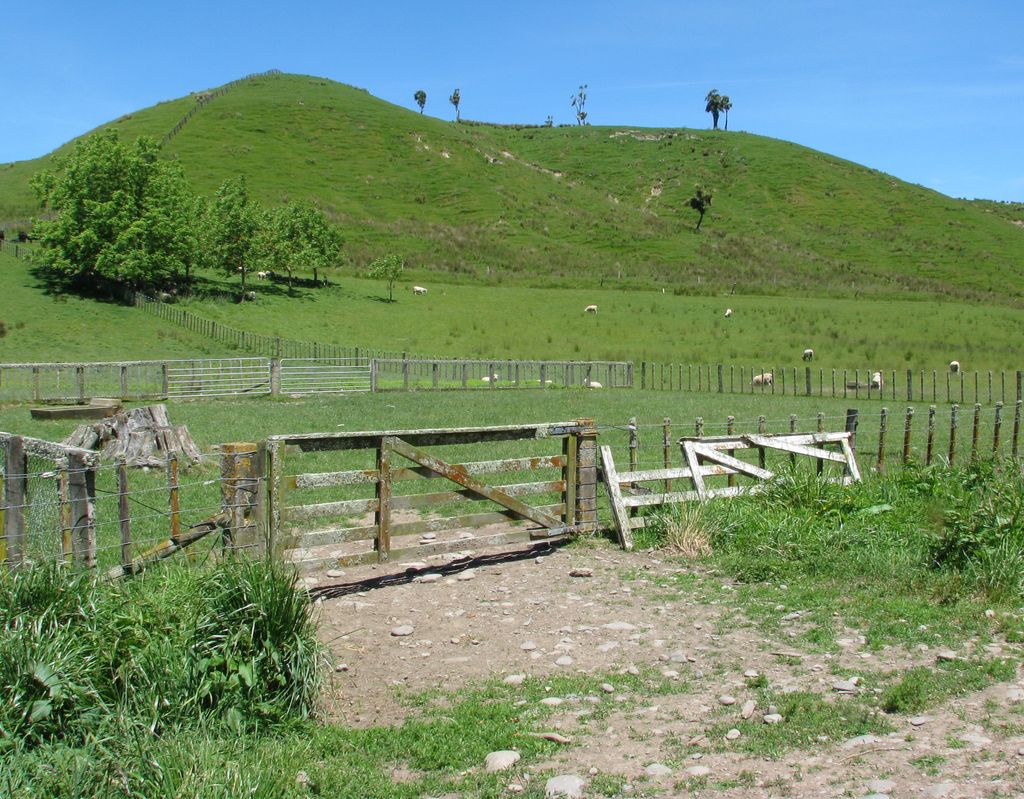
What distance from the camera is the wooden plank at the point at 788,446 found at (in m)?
11.7

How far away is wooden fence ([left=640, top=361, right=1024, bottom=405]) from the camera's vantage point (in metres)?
32.3

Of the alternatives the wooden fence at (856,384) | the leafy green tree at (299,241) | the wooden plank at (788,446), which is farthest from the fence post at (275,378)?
the leafy green tree at (299,241)

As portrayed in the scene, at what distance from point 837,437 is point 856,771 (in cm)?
874

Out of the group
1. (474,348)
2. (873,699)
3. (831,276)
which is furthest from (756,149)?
(873,699)

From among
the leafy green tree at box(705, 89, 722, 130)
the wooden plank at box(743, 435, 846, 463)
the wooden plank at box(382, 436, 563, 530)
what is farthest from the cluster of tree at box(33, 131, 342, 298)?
the leafy green tree at box(705, 89, 722, 130)

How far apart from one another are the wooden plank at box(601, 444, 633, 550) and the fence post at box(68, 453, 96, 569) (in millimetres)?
5423

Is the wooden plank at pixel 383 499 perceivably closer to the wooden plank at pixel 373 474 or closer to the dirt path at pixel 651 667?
the wooden plank at pixel 373 474

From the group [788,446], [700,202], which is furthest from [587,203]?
[788,446]

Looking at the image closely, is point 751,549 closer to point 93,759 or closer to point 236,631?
point 236,631

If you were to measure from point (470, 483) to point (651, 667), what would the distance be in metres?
3.12

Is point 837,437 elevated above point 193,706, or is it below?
above

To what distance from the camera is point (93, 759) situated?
14.6ft

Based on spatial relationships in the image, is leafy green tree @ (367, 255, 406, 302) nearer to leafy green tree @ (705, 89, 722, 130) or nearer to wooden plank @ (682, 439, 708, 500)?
wooden plank @ (682, 439, 708, 500)

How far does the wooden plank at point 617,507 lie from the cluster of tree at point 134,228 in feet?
143
